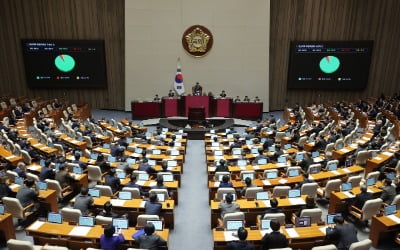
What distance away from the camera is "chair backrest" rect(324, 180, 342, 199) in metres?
9.32

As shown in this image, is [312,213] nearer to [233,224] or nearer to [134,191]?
[233,224]

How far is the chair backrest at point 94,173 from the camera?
10.6 meters

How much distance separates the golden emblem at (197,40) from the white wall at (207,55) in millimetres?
299

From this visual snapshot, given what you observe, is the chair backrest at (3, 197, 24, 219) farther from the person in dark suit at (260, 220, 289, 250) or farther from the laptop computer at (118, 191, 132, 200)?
the person in dark suit at (260, 220, 289, 250)

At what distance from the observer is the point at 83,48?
76.0ft

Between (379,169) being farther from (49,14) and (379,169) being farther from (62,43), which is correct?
(49,14)

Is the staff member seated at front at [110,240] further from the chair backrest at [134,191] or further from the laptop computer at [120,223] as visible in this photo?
the chair backrest at [134,191]

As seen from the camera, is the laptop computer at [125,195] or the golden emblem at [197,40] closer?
the laptop computer at [125,195]

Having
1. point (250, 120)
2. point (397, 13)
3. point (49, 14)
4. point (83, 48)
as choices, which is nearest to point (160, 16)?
point (83, 48)

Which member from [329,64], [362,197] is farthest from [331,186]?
[329,64]

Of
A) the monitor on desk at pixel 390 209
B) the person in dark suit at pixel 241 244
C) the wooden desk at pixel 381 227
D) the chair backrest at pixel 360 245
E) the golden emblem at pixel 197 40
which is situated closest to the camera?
the chair backrest at pixel 360 245

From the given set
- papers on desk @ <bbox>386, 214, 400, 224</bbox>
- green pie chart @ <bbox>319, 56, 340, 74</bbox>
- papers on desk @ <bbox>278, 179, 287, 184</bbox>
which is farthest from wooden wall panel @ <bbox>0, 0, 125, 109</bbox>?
papers on desk @ <bbox>386, 214, 400, 224</bbox>

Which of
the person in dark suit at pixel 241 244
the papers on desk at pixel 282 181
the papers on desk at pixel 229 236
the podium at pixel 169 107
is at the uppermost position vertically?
the podium at pixel 169 107

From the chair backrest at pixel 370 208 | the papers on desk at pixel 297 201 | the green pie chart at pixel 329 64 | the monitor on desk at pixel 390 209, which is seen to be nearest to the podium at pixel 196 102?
the green pie chart at pixel 329 64
